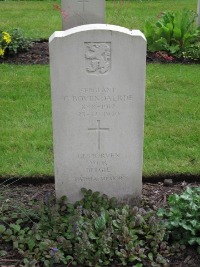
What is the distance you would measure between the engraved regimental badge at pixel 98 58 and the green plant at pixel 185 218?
1097 mm

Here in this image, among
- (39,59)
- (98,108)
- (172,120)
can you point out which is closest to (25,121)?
(172,120)

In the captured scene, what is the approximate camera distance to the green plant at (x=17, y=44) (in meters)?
8.23

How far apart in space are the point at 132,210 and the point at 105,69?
1.08 m

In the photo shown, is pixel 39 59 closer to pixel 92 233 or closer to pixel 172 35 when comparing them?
pixel 172 35

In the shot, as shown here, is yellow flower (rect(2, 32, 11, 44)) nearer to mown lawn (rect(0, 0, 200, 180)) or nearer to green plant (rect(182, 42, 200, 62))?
mown lawn (rect(0, 0, 200, 180))

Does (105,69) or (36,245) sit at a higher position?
(105,69)

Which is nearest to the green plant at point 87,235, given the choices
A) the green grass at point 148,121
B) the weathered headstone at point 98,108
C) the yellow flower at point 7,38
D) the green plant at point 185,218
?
the green plant at point 185,218

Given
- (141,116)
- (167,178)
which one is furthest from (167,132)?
(141,116)

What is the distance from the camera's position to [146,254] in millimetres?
3758

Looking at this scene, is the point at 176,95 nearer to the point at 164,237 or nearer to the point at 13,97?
the point at 13,97

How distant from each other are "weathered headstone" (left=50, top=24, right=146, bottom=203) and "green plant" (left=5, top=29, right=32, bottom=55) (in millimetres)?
4435

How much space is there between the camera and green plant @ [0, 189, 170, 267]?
3648 millimetres

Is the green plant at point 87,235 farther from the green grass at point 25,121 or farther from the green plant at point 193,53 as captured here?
the green plant at point 193,53

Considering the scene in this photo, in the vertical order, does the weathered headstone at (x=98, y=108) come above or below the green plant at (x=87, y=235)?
above
